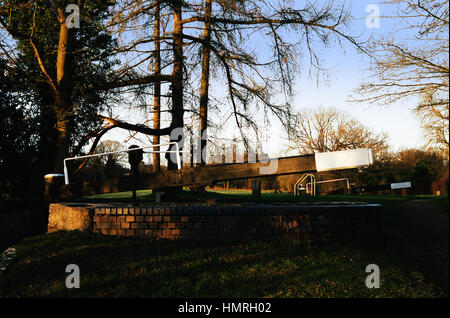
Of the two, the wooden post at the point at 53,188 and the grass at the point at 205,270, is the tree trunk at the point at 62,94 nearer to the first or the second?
the wooden post at the point at 53,188

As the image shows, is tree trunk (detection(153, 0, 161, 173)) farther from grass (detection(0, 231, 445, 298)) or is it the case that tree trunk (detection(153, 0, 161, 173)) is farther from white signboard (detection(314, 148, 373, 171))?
white signboard (detection(314, 148, 373, 171))

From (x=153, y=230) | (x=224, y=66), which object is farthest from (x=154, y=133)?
(x=153, y=230)

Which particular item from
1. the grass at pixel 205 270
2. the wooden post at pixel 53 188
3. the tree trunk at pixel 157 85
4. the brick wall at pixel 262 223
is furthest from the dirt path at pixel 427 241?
the wooden post at pixel 53 188

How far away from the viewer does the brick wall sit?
249 inches

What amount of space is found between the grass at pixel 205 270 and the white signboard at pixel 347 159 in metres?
1.50

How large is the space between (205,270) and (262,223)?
1728 mm

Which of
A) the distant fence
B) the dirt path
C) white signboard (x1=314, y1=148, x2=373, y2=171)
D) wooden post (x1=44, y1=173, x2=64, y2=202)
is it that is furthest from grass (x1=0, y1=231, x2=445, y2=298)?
the distant fence

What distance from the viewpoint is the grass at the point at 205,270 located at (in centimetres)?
434

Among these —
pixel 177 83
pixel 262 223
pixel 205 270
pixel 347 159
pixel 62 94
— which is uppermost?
pixel 177 83

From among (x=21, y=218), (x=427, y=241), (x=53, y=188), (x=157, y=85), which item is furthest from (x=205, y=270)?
(x=157, y=85)

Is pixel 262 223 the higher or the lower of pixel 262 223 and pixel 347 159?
the lower

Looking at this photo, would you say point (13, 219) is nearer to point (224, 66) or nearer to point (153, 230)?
Answer: point (153, 230)

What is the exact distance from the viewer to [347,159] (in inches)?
171

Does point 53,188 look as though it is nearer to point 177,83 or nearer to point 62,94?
point 62,94
